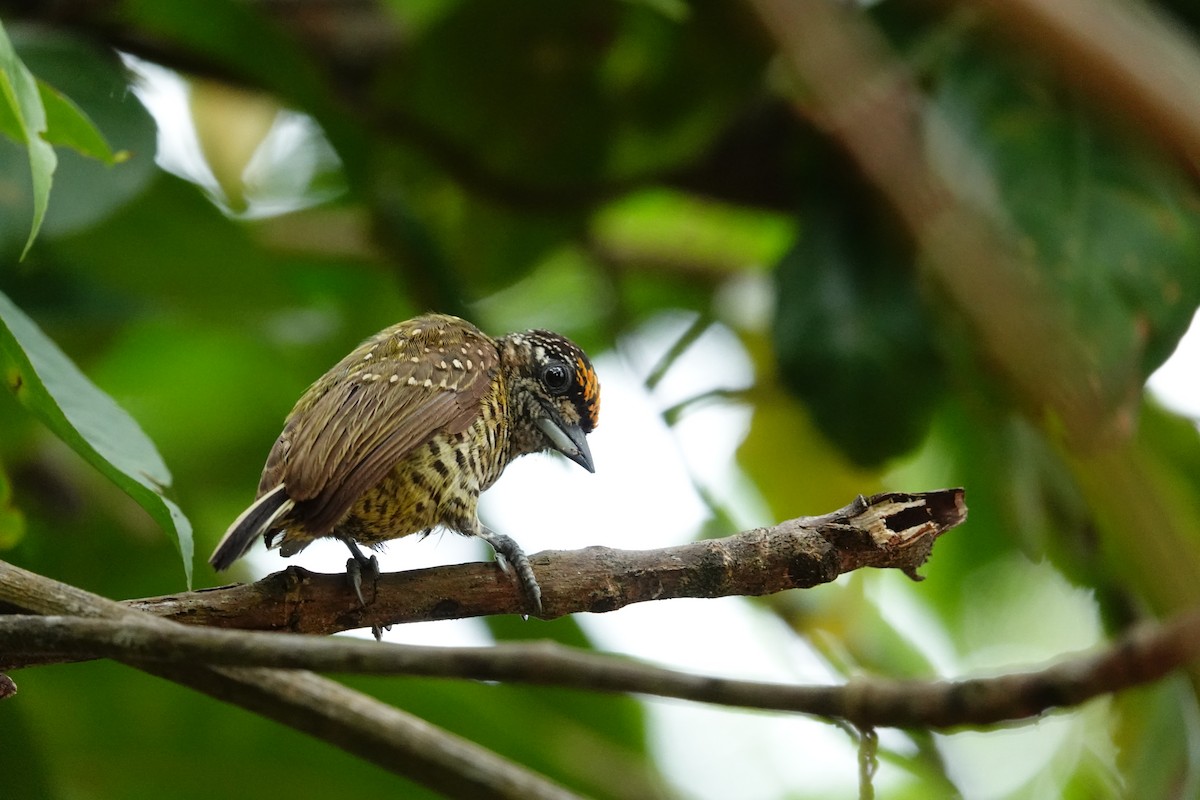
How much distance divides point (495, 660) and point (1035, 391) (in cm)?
54

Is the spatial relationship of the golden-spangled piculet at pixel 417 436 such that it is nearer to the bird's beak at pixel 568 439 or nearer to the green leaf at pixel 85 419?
the bird's beak at pixel 568 439

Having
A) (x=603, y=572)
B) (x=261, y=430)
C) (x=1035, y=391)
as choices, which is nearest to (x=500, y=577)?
(x=603, y=572)

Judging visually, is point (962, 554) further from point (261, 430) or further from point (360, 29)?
point (360, 29)

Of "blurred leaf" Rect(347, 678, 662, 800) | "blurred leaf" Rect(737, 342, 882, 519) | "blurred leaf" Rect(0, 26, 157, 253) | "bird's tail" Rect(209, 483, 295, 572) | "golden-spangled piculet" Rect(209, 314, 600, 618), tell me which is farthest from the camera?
"blurred leaf" Rect(737, 342, 882, 519)

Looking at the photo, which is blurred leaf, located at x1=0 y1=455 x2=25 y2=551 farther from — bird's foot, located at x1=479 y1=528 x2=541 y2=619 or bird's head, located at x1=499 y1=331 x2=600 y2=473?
bird's head, located at x1=499 y1=331 x2=600 y2=473

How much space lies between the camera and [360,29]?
5023mm

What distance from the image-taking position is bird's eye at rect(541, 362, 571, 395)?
372 centimetres

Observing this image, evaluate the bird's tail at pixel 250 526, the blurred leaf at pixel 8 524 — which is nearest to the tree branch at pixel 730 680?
the bird's tail at pixel 250 526

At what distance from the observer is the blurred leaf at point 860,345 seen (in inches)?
150

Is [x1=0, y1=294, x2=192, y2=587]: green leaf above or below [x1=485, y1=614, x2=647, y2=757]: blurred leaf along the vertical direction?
above

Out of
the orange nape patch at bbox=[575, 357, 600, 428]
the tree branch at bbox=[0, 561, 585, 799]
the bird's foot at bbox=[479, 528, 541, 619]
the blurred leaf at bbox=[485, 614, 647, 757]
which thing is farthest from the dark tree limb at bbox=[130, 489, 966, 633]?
the blurred leaf at bbox=[485, 614, 647, 757]

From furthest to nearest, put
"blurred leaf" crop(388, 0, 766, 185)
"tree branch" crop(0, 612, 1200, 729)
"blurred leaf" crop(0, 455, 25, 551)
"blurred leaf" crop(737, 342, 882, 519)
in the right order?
"blurred leaf" crop(388, 0, 766, 185), "blurred leaf" crop(737, 342, 882, 519), "blurred leaf" crop(0, 455, 25, 551), "tree branch" crop(0, 612, 1200, 729)

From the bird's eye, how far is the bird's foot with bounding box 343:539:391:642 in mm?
1194

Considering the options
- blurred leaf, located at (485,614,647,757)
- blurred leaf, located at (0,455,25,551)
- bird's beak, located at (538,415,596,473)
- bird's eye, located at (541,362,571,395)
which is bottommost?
blurred leaf, located at (485,614,647,757)
